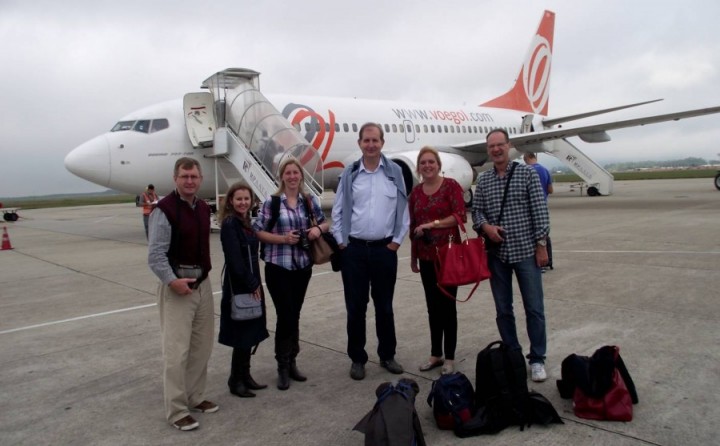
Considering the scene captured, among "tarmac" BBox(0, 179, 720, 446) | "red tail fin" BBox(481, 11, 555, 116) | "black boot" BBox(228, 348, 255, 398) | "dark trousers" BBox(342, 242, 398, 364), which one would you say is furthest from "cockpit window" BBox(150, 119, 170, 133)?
"red tail fin" BBox(481, 11, 555, 116)

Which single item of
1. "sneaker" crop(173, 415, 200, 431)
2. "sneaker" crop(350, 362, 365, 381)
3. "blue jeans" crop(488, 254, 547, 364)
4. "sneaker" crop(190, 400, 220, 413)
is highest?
"blue jeans" crop(488, 254, 547, 364)

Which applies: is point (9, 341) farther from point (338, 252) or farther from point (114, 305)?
point (338, 252)

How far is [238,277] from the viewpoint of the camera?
11.2 ft

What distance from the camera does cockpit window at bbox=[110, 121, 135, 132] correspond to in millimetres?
12144

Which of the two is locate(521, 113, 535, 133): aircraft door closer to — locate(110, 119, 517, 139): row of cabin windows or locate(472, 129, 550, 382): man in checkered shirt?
locate(110, 119, 517, 139): row of cabin windows

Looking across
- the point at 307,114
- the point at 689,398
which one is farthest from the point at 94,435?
the point at 307,114

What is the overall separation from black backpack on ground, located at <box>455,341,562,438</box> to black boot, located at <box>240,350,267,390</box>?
4.95ft

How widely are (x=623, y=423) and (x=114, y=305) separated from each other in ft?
18.1

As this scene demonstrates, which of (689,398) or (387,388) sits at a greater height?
(387,388)

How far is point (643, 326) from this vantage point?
4.54m

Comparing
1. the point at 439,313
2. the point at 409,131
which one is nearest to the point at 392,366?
the point at 439,313

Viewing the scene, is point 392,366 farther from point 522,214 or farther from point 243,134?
point 243,134

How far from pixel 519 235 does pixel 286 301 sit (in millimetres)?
1758

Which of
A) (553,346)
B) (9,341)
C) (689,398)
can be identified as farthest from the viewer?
(9,341)
